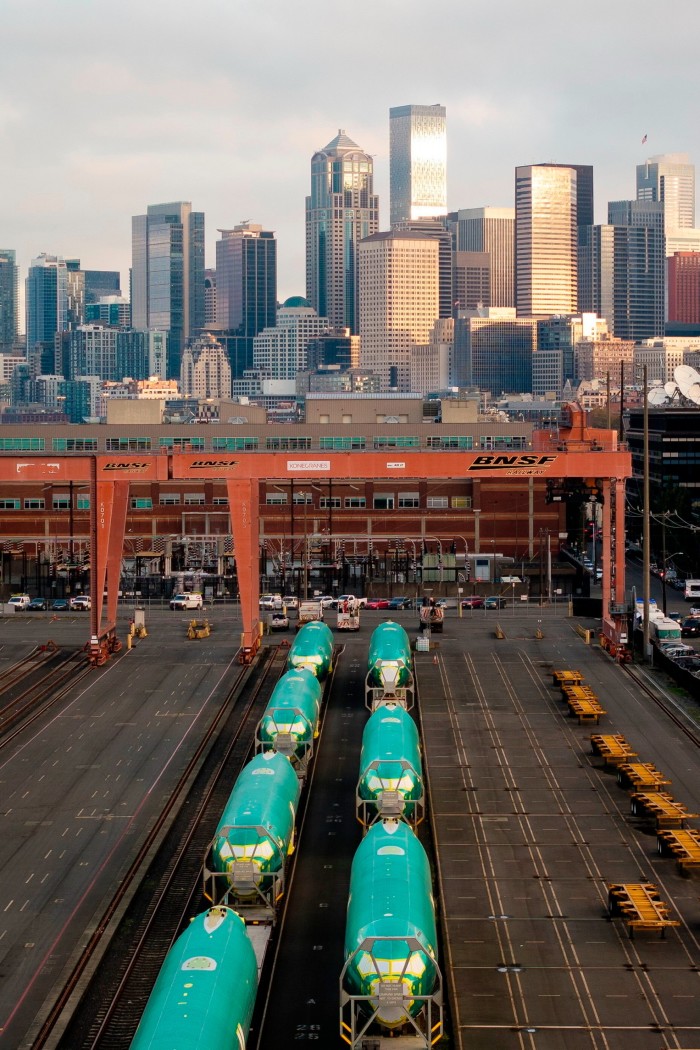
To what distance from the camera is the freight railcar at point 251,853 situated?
45.0 meters

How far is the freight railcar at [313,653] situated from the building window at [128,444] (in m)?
77.1

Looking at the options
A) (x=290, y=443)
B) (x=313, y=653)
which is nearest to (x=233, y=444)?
(x=290, y=443)

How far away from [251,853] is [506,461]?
175ft

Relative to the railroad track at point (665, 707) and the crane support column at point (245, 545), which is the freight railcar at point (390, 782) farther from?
the crane support column at point (245, 545)

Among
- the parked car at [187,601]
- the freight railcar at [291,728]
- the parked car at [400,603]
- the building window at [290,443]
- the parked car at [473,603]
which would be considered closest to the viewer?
the freight railcar at [291,728]

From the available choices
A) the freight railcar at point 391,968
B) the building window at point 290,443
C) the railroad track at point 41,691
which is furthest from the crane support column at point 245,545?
the building window at point 290,443

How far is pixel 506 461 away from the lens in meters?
95.4

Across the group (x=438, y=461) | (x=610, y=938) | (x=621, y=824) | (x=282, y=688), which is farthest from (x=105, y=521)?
(x=610, y=938)

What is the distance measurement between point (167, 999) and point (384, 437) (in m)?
125

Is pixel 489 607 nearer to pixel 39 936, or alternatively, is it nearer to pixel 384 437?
pixel 384 437

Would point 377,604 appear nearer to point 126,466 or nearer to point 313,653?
point 126,466

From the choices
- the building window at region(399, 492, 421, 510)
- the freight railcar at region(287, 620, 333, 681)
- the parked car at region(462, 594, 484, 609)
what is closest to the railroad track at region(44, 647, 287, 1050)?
the freight railcar at region(287, 620, 333, 681)

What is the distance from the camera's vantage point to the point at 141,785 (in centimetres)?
6234

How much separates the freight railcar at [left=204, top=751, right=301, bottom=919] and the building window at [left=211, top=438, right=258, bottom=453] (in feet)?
356
